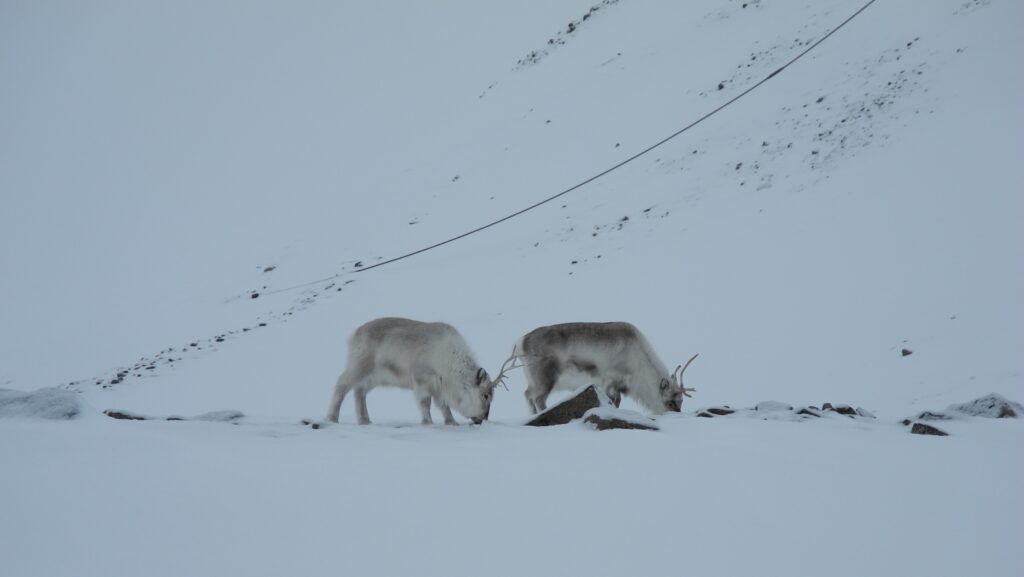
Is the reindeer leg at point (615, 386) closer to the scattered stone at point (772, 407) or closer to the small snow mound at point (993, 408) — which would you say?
the scattered stone at point (772, 407)

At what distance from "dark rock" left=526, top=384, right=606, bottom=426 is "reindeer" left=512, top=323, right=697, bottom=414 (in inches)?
117

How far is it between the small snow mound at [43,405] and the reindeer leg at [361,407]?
347 cm

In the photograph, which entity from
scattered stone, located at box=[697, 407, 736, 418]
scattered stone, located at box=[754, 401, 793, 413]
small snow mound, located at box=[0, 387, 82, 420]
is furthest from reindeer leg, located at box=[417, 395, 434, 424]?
small snow mound, located at box=[0, 387, 82, 420]

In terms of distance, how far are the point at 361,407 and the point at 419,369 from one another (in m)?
0.73

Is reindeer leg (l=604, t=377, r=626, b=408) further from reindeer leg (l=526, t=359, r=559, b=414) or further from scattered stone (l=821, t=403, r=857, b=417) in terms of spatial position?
scattered stone (l=821, t=403, r=857, b=417)

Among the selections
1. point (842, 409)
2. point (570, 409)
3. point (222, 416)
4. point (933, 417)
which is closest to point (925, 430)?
point (933, 417)

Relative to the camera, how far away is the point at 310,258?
28.8 m

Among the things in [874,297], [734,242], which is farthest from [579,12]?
[874,297]

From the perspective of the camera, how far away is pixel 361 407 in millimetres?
8766

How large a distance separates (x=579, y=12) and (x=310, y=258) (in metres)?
33.7

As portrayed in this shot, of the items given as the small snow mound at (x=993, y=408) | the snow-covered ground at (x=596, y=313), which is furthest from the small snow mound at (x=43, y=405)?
the small snow mound at (x=993, y=408)

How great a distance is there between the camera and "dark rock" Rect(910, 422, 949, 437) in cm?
717

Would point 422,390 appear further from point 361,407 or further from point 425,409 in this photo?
point 361,407

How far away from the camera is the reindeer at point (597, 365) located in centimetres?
1095
